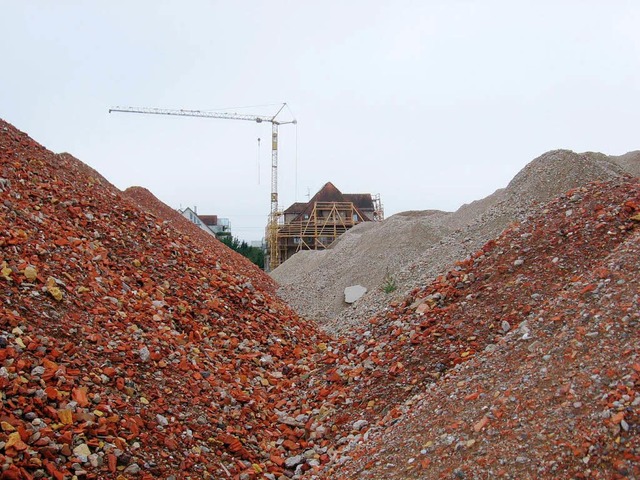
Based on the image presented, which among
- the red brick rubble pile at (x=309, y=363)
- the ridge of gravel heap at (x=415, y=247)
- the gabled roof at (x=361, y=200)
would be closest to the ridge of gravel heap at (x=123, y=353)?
the red brick rubble pile at (x=309, y=363)

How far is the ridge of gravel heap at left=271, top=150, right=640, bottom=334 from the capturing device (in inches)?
489

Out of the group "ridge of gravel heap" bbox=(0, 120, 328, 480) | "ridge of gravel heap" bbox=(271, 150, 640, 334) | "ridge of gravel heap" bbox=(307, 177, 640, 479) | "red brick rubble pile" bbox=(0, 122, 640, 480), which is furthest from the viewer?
"ridge of gravel heap" bbox=(271, 150, 640, 334)

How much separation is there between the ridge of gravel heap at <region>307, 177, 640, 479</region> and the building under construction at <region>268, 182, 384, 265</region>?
2858cm

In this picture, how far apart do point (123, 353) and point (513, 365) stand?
3576mm

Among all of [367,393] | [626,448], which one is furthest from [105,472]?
[626,448]

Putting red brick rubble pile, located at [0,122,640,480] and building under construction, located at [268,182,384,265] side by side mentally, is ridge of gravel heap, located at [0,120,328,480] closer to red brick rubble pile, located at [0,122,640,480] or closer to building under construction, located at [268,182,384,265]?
red brick rubble pile, located at [0,122,640,480]

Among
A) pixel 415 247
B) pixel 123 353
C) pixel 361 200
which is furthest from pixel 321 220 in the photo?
pixel 123 353

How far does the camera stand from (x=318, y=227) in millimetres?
38969

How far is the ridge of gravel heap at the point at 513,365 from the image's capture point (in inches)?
147

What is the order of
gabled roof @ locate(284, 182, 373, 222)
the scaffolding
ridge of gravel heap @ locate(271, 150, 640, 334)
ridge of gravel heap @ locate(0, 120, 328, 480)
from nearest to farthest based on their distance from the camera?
ridge of gravel heap @ locate(0, 120, 328, 480) < ridge of gravel heap @ locate(271, 150, 640, 334) < the scaffolding < gabled roof @ locate(284, 182, 373, 222)

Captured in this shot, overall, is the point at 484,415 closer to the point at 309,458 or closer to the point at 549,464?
the point at 549,464

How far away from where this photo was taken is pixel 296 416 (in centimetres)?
624

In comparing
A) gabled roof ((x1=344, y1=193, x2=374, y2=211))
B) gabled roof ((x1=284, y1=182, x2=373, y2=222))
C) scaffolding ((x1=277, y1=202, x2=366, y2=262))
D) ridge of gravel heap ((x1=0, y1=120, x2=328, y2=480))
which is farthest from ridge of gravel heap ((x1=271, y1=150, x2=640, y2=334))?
gabled roof ((x1=344, y1=193, x2=374, y2=211))

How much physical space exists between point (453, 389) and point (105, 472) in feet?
9.43
